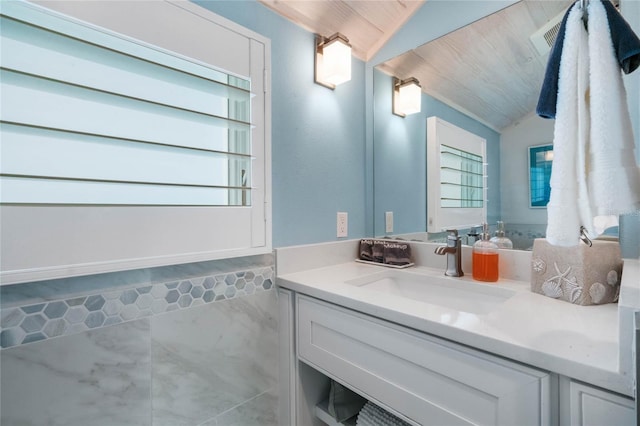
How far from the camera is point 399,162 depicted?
1509mm

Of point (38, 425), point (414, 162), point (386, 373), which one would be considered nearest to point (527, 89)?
point (414, 162)

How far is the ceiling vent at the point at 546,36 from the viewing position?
943mm

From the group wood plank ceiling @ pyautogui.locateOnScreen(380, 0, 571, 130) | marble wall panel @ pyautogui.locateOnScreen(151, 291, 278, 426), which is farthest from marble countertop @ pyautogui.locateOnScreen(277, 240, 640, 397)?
wood plank ceiling @ pyautogui.locateOnScreen(380, 0, 571, 130)

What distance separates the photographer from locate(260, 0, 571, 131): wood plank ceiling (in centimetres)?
102

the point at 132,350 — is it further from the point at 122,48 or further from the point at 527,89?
the point at 527,89

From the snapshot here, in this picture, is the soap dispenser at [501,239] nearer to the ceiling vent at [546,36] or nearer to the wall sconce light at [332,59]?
the ceiling vent at [546,36]

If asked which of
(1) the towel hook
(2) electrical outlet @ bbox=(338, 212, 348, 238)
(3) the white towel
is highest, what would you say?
(1) the towel hook

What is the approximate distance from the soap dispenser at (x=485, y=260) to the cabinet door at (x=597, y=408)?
531 millimetres

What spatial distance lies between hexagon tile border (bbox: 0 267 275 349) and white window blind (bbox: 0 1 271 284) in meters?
0.10

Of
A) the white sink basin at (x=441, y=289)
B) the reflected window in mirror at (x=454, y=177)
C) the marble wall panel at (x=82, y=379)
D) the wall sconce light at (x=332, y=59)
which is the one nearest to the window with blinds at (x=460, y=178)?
the reflected window in mirror at (x=454, y=177)

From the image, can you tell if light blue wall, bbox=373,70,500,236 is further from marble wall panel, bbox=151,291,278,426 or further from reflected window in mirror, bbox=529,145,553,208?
marble wall panel, bbox=151,291,278,426

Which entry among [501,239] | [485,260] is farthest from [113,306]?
[501,239]

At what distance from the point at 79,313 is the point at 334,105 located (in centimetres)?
120

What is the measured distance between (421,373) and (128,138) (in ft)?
3.12
